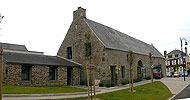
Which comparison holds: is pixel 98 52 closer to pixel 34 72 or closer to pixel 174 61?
pixel 34 72

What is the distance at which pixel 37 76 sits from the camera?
17875 millimetres

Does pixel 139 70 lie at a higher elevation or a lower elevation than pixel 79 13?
lower

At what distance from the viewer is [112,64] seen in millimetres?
22188

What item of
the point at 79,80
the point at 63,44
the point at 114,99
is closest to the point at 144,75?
the point at 79,80

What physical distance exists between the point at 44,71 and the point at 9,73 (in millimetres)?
3681

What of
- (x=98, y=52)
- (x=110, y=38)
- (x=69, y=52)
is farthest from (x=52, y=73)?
(x=110, y=38)

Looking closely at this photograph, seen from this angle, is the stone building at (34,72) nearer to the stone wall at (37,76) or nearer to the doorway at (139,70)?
the stone wall at (37,76)

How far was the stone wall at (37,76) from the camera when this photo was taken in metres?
15.8

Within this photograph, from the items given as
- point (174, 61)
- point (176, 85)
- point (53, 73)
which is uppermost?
point (174, 61)

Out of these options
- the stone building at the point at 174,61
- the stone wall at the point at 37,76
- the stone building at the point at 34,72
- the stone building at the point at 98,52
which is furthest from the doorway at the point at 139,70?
the stone building at the point at 174,61

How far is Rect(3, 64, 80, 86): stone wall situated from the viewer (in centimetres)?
1581

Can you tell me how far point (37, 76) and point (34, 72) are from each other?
1.77 feet

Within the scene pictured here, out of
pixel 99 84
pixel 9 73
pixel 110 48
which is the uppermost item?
pixel 110 48

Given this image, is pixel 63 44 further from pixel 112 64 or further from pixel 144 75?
pixel 144 75
